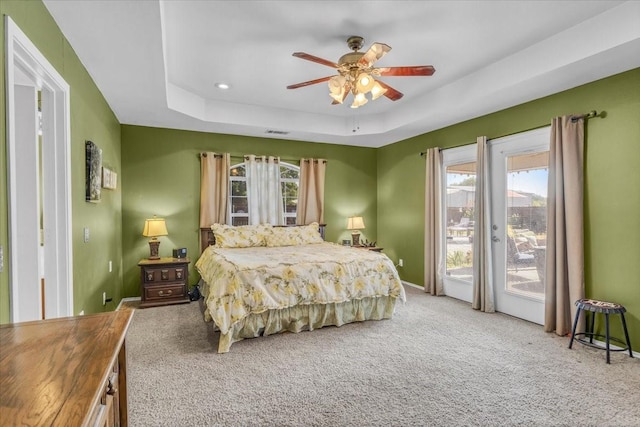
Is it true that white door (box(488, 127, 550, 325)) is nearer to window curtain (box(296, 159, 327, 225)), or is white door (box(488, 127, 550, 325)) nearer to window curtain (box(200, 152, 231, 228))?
window curtain (box(296, 159, 327, 225))

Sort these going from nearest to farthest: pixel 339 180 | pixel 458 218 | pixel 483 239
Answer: pixel 483 239 → pixel 458 218 → pixel 339 180

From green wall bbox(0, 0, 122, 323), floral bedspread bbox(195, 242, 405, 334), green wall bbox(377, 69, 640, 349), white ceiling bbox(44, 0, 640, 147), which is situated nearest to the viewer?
green wall bbox(0, 0, 122, 323)

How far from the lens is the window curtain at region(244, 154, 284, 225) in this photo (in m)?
5.55

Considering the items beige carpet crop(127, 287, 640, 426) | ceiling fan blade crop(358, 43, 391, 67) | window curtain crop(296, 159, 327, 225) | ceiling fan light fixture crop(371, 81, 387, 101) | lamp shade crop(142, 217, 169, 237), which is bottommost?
beige carpet crop(127, 287, 640, 426)

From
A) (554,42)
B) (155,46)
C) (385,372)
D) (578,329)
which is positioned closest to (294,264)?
(385,372)

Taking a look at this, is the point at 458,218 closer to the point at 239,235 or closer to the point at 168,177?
the point at 239,235

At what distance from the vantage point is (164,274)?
4570mm

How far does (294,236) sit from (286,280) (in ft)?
6.33

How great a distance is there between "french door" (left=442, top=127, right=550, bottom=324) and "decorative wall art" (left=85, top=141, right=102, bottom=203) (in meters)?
4.36

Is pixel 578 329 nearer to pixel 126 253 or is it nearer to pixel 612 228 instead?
pixel 612 228

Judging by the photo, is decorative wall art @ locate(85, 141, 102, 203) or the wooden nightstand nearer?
decorative wall art @ locate(85, 141, 102, 203)

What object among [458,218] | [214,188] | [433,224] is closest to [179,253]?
[214,188]

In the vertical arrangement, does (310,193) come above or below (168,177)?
below

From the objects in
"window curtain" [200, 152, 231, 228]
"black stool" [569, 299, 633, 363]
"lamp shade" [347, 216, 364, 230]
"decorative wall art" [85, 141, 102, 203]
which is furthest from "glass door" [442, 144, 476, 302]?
"decorative wall art" [85, 141, 102, 203]
